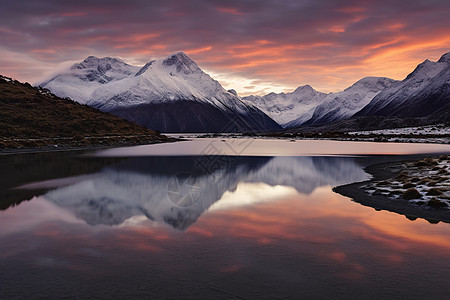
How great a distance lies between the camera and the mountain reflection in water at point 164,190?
810 inches

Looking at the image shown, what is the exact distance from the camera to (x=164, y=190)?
2888 cm

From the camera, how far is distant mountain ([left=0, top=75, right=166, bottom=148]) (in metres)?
98.7

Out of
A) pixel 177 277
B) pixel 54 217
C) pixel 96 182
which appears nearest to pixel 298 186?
pixel 96 182

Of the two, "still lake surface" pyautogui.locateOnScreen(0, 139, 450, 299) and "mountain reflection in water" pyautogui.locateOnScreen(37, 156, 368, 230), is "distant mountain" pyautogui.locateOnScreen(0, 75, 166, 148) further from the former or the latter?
"still lake surface" pyautogui.locateOnScreen(0, 139, 450, 299)

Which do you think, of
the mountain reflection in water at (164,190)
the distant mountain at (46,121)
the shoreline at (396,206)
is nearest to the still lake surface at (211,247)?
the mountain reflection in water at (164,190)

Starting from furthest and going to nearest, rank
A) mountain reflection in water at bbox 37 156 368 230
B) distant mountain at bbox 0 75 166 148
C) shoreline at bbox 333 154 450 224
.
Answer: distant mountain at bbox 0 75 166 148 < mountain reflection in water at bbox 37 156 368 230 < shoreline at bbox 333 154 450 224

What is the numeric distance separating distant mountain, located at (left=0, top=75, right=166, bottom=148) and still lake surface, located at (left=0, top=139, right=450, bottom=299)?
6595cm

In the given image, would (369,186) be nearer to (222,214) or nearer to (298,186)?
(298,186)

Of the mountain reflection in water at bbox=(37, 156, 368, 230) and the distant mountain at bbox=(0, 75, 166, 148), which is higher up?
the distant mountain at bbox=(0, 75, 166, 148)

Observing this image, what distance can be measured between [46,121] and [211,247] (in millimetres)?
115564

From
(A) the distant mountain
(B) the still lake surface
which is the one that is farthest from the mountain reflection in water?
(A) the distant mountain

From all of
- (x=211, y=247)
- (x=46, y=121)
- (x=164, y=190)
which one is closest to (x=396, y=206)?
(x=211, y=247)

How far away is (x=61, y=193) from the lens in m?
26.6

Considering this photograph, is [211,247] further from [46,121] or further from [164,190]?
[46,121]
